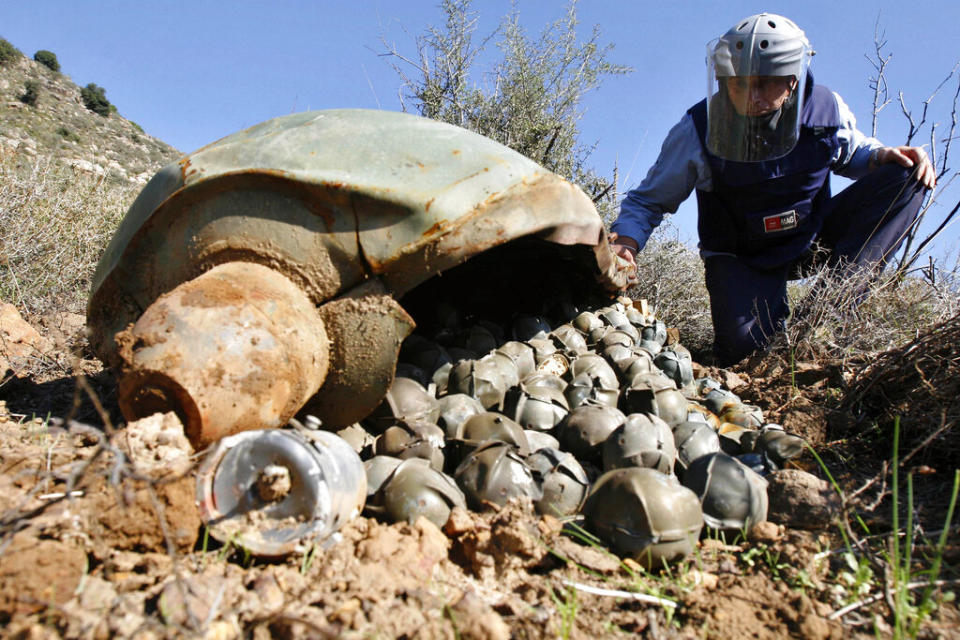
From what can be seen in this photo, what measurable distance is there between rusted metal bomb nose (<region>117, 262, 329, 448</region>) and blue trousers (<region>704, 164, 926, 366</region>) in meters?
3.35

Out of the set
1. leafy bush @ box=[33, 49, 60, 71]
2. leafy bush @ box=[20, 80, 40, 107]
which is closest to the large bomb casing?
leafy bush @ box=[20, 80, 40, 107]

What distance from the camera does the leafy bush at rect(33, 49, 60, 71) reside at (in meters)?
27.9

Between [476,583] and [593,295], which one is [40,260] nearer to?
[593,295]

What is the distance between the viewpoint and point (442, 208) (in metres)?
2.06

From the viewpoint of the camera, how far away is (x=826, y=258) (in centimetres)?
476

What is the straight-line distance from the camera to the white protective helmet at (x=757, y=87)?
4.10 meters

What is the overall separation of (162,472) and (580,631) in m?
1.11

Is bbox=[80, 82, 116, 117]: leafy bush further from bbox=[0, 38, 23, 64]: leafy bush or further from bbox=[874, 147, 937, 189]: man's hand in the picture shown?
bbox=[874, 147, 937, 189]: man's hand

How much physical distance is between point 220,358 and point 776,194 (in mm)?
4134

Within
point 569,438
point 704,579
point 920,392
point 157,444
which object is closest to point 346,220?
point 157,444

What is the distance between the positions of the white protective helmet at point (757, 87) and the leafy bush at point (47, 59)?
32.9 meters

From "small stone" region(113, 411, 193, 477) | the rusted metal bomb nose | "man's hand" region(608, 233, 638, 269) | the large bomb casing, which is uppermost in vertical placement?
"man's hand" region(608, 233, 638, 269)

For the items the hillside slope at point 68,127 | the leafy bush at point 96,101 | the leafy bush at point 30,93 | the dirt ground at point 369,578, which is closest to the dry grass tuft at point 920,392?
the dirt ground at point 369,578

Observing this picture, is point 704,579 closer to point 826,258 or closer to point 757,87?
point 757,87
